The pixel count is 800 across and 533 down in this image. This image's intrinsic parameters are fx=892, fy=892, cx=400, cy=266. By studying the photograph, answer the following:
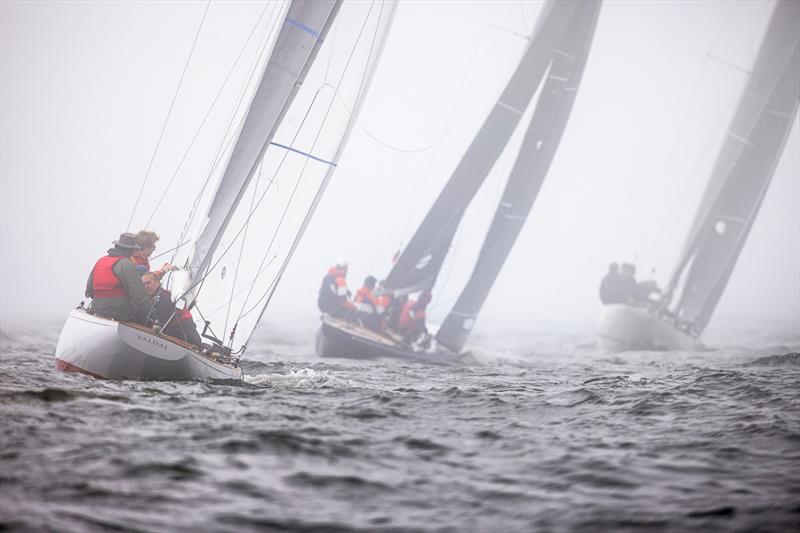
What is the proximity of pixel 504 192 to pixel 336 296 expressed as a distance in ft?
16.7

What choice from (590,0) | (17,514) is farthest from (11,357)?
(590,0)

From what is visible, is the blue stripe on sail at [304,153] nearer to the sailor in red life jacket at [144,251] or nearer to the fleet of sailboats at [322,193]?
the fleet of sailboats at [322,193]

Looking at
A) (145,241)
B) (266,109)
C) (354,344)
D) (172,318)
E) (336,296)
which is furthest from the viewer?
(336,296)

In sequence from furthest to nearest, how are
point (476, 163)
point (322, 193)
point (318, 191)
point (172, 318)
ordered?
1. point (476, 163)
2. point (322, 193)
3. point (318, 191)
4. point (172, 318)

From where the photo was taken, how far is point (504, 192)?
20453 mm

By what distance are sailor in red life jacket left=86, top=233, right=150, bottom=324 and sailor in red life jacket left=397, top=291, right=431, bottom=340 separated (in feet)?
30.9

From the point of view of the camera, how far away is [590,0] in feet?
66.9

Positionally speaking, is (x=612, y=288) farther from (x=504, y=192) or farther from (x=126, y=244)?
(x=126, y=244)

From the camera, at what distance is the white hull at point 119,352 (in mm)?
8328

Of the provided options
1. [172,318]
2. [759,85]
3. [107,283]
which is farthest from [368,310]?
[759,85]

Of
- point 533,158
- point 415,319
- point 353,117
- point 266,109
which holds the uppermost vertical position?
point 533,158

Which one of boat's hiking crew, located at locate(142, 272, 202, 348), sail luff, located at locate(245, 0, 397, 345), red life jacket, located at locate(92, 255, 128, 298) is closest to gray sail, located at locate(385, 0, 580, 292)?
sail luff, located at locate(245, 0, 397, 345)

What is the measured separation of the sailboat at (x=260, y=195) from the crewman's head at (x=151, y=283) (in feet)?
2.17

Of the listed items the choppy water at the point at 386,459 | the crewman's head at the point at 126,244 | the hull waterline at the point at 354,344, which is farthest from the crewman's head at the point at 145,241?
the hull waterline at the point at 354,344
